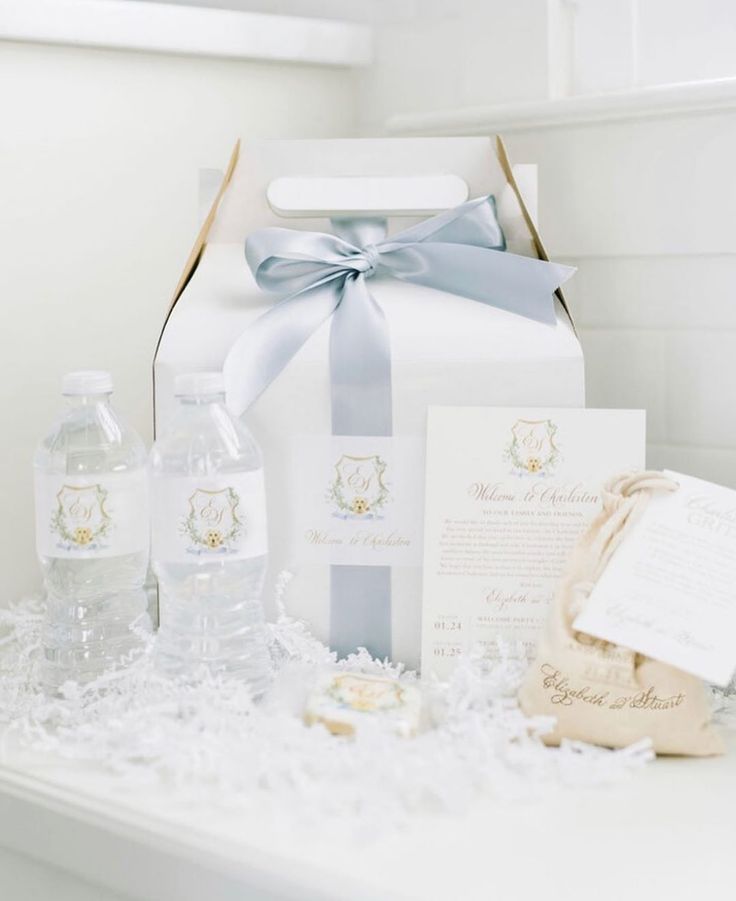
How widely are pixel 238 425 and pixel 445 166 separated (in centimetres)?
37

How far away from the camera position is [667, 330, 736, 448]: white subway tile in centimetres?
116

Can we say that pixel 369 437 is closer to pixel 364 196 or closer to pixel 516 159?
pixel 364 196

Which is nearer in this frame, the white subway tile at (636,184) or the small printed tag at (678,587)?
the small printed tag at (678,587)

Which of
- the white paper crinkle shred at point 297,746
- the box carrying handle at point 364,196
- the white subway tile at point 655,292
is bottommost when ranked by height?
the white paper crinkle shred at point 297,746

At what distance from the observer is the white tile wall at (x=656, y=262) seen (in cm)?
115

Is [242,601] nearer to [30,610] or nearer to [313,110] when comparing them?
[30,610]

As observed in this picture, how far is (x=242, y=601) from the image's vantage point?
99 cm

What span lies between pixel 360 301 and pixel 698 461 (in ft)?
1.30

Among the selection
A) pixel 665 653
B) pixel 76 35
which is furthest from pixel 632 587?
pixel 76 35

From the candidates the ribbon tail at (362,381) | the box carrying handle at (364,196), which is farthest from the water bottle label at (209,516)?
the box carrying handle at (364,196)

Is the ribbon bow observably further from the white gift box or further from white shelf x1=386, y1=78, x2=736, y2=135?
white shelf x1=386, y1=78, x2=736, y2=135

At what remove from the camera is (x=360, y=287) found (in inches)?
41.3

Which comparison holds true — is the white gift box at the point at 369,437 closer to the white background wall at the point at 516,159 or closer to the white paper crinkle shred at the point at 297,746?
the white paper crinkle shred at the point at 297,746

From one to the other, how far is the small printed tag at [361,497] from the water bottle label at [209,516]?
0.08 m
